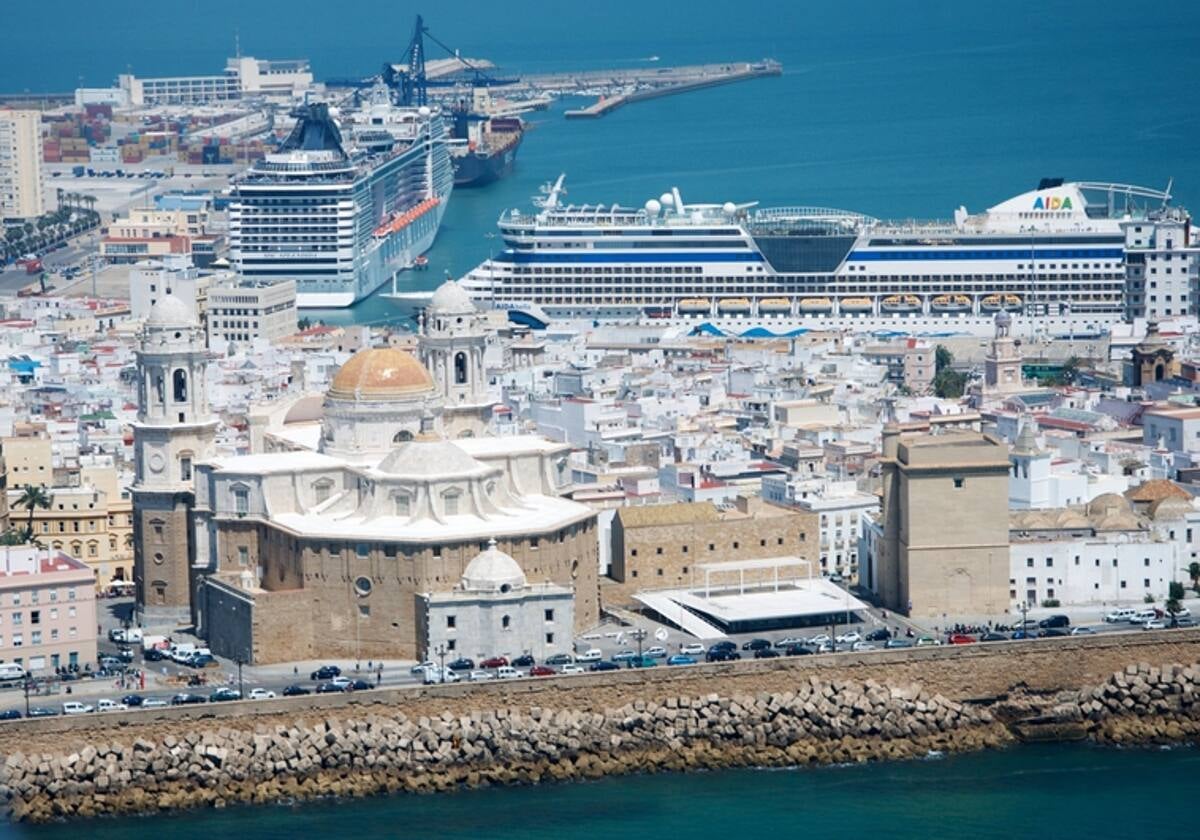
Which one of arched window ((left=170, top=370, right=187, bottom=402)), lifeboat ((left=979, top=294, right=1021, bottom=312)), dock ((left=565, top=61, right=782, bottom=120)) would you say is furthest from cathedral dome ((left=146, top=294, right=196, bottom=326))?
dock ((left=565, top=61, right=782, bottom=120))

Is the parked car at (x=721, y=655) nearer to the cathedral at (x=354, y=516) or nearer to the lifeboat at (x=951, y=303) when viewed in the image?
the cathedral at (x=354, y=516)

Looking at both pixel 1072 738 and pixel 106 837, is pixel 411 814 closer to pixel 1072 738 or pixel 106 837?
pixel 106 837

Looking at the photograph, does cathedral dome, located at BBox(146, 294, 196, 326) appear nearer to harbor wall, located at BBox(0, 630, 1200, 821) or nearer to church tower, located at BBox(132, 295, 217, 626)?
church tower, located at BBox(132, 295, 217, 626)

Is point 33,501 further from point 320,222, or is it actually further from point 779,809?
point 320,222

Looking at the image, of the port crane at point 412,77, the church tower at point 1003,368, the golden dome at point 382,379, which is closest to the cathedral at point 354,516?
the golden dome at point 382,379

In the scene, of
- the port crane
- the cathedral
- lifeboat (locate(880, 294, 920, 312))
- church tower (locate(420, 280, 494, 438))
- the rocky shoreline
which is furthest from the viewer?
the port crane

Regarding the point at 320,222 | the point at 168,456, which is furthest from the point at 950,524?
the point at 320,222
